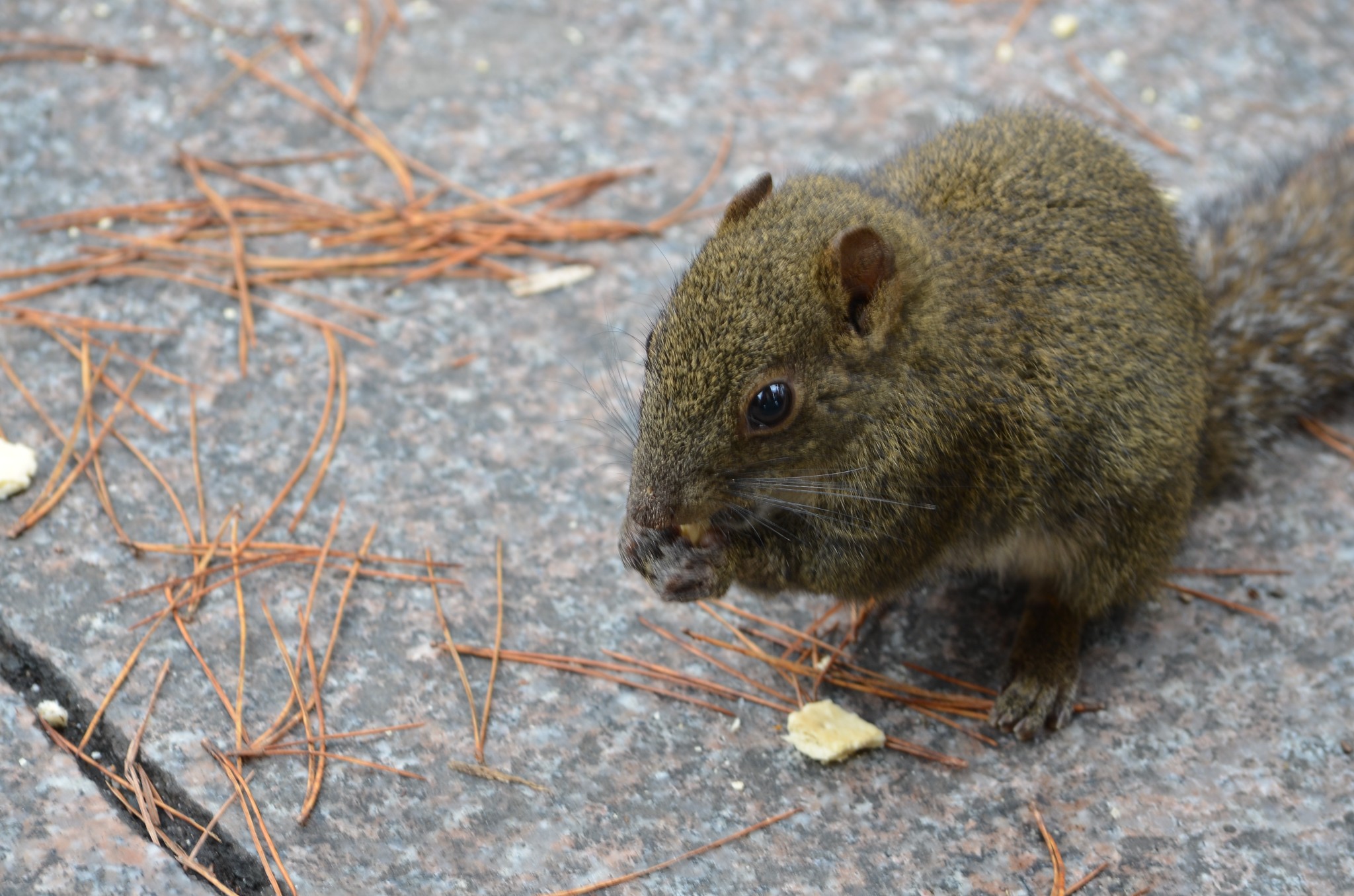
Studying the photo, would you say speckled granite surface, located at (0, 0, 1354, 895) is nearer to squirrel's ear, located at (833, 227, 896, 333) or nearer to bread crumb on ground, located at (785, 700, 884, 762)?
bread crumb on ground, located at (785, 700, 884, 762)

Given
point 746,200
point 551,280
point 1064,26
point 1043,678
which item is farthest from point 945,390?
point 1064,26

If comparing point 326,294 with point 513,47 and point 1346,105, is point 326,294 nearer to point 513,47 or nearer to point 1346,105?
point 513,47

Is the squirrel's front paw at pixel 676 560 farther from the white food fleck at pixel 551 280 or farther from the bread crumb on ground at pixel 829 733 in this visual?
the white food fleck at pixel 551 280

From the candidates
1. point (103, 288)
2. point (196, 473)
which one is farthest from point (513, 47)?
point (196, 473)

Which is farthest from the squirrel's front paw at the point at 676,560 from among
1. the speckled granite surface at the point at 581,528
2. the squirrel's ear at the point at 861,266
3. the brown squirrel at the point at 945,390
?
the squirrel's ear at the point at 861,266

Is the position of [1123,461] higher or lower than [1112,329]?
lower

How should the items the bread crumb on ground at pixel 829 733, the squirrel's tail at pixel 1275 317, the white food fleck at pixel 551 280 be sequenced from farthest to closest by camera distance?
the white food fleck at pixel 551 280, the squirrel's tail at pixel 1275 317, the bread crumb on ground at pixel 829 733
